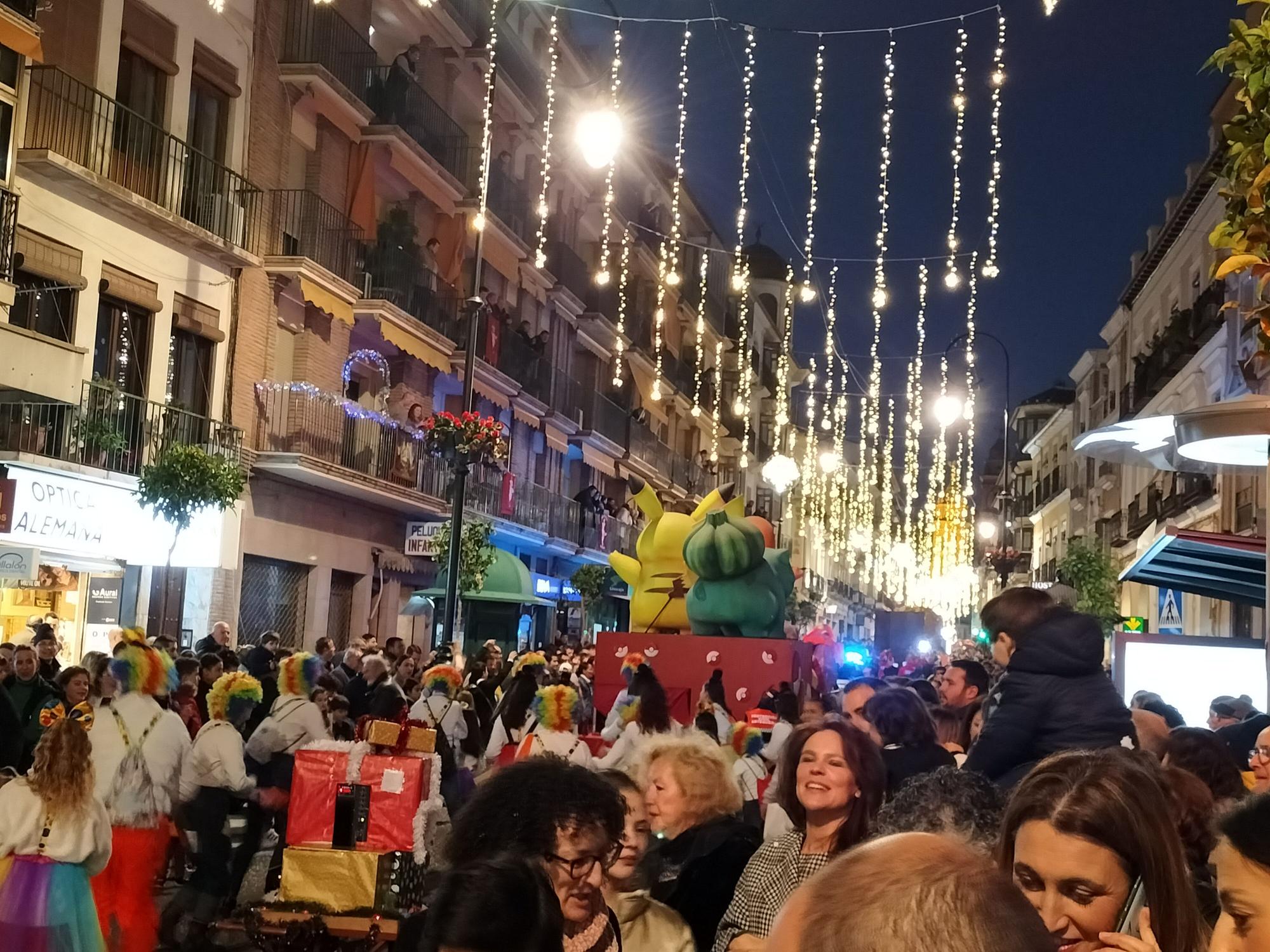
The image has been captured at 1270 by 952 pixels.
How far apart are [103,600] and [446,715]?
1007 cm

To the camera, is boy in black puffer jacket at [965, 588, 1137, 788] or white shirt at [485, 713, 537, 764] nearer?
boy in black puffer jacket at [965, 588, 1137, 788]

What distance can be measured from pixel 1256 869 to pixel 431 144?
92.8ft

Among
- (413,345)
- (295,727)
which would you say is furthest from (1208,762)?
(413,345)

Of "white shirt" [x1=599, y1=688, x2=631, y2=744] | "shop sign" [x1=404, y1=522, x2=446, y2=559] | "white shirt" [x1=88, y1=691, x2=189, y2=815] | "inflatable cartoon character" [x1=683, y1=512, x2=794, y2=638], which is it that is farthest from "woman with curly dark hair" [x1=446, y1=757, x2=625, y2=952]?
"shop sign" [x1=404, y1=522, x2=446, y2=559]

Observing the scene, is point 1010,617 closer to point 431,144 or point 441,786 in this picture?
point 441,786

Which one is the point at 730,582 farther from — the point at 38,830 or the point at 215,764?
the point at 38,830

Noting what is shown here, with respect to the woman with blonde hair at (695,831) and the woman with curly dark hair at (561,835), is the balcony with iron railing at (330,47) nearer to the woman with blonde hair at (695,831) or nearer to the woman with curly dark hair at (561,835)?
the woman with blonde hair at (695,831)

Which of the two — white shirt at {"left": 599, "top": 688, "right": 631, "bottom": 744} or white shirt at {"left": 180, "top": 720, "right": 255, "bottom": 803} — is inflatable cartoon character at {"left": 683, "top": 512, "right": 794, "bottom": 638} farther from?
white shirt at {"left": 180, "top": 720, "right": 255, "bottom": 803}

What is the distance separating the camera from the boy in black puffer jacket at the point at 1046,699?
5.90 meters

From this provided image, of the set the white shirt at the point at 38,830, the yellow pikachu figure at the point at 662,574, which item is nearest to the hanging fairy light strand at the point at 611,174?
the yellow pikachu figure at the point at 662,574

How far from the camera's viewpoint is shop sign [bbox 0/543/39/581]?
1573cm

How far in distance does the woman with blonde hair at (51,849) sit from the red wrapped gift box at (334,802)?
2.93 ft

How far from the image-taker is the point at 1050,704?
5.98m

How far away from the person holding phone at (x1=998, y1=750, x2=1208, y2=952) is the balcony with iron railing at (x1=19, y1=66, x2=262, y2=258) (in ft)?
54.8
